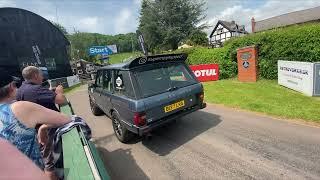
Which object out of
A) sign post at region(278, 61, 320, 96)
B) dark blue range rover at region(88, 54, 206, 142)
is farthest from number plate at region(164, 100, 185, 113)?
sign post at region(278, 61, 320, 96)

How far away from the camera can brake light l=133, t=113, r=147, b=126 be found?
5133 millimetres

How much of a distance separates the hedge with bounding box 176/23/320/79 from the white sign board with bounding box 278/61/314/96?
2.86ft

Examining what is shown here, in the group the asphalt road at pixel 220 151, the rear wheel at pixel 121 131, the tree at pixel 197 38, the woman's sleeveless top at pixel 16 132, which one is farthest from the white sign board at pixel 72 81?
the woman's sleeveless top at pixel 16 132

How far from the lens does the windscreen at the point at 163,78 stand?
215 inches

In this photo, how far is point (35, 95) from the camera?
13.6 ft

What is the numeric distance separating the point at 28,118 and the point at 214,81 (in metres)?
13.8

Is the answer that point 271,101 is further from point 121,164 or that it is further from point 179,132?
point 121,164

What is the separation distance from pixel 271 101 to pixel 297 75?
8.49ft

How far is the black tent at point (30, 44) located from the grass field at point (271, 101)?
16.3 m

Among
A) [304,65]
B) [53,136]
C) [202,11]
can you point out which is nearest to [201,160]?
[53,136]

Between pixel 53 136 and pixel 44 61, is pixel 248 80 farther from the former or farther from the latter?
pixel 44 61

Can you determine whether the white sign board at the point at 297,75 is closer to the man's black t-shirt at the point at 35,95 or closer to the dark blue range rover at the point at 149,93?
the dark blue range rover at the point at 149,93

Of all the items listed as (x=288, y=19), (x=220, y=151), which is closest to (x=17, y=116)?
(x=220, y=151)

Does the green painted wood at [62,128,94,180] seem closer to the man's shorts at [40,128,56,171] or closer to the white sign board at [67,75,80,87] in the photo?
the man's shorts at [40,128,56,171]
